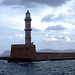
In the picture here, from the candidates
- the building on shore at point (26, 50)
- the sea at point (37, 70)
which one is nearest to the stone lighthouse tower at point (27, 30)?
the building on shore at point (26, 50)

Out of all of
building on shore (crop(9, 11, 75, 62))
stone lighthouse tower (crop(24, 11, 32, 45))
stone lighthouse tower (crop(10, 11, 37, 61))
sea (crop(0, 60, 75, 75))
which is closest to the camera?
sea (crop(0, 60, 75, 75))

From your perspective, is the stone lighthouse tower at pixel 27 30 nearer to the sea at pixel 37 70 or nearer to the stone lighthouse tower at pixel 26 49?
the stone lighthouse tower at pixel 26 49

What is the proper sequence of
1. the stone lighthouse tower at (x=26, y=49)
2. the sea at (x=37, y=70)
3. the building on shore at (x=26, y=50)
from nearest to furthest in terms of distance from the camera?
the sea at (x=37, y=70) → the building on shore at (x=26, y=50) → the stone lighthouse tower at (x=26, y=49)

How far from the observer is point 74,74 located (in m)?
31.3

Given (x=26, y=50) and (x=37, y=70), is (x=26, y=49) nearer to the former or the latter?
(x=26, y=50)

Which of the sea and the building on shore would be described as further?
the building on shore

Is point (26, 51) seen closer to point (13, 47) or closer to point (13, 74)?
point (13, 47)

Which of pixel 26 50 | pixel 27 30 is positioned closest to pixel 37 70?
pixel 26 50

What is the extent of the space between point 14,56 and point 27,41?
203 inches

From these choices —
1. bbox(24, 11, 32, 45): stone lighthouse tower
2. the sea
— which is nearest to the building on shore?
bbox(24, 11, 32, 45): stone lighthouse tower

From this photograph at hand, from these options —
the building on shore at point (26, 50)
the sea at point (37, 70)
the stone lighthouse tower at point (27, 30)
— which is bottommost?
the sea at point (37, 70)

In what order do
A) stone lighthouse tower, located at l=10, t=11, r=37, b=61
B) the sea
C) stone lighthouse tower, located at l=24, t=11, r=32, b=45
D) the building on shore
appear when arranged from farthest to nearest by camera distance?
stone lighthouse tower, located at l=24, t=11, r=32, b=45 < stone lighthouse tower, located at l=10, t=11, r=37, b=61 < the building on shore < the sea

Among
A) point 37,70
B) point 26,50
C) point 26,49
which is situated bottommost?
point 37,70

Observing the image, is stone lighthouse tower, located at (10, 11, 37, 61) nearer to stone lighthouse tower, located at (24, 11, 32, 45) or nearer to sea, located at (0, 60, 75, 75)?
stone lighthouse tower, located at (24, 11, 32, 45)
